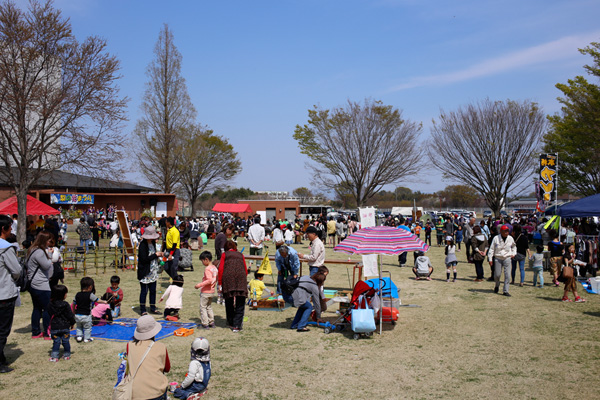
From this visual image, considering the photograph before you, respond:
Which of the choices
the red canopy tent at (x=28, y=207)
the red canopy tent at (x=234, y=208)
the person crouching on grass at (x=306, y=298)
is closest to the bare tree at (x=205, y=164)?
the red canopy tent at (x=234, y=208)

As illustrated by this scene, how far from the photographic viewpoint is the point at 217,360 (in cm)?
669

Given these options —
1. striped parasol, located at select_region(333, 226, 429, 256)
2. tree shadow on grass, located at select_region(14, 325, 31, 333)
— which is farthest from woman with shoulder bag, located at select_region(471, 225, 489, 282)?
tree shadow on grass, located at select_region(14, 325, 31, 333)

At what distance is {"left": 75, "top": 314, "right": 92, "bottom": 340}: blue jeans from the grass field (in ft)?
0.67

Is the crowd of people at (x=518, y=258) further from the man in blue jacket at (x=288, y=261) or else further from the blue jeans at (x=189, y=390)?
the blue jeans at (x=189, y=390)

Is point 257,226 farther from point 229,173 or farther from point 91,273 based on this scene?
point 229,173

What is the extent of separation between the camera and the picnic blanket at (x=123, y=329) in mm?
7711

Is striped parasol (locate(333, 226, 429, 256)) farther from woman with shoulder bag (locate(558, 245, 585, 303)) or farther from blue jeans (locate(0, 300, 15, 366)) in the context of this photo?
blue jeans (locate(0, 300, 15, 366))

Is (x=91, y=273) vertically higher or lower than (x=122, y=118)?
lower

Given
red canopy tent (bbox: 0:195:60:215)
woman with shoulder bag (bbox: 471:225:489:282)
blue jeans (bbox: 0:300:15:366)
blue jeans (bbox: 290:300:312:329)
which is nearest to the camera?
blue jeans (bbox: 0:300:15:366)

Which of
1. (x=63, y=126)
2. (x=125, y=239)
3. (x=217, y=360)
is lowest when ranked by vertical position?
(x=217, y=360)

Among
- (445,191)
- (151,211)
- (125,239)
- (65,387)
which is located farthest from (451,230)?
(445,191)

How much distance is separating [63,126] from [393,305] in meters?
14.5

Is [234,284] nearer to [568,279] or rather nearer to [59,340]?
[59,340]

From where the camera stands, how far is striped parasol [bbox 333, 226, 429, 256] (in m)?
7.85
